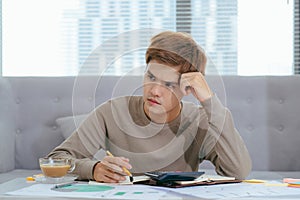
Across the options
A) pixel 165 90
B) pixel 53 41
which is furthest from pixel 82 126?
pixel 53 41

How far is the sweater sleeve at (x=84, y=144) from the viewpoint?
1.55 m

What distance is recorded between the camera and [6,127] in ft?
8.11

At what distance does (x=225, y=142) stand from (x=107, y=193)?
1.79 ft

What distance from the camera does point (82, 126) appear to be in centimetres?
166

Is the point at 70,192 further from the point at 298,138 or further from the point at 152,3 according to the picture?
the point at 152,3

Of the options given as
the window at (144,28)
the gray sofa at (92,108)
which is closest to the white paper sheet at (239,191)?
the gray sofa at (92,108)

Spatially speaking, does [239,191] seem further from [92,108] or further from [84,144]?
[92,108]

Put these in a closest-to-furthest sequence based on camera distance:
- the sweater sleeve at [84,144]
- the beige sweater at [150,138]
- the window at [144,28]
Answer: the sweater sleeve at [84,144]
the beige sweater at [150,138]
the window at [144,28]

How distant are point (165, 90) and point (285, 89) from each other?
1090 mm

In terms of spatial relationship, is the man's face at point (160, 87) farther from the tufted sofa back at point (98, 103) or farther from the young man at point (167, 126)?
the tufted sofa back at point (98, 103)

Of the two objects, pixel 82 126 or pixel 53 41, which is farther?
pixel 53 41

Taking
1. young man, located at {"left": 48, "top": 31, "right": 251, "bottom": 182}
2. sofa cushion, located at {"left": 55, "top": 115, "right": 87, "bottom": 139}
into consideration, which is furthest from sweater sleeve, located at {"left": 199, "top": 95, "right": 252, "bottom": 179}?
sofa cushion, located at {"left": 55, "top": 115, "right": 87, "bottom": 139}

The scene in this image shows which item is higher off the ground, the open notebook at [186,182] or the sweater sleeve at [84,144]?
the sweater sleeve at [84,144]

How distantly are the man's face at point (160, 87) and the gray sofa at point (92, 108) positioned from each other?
2.47 ft
